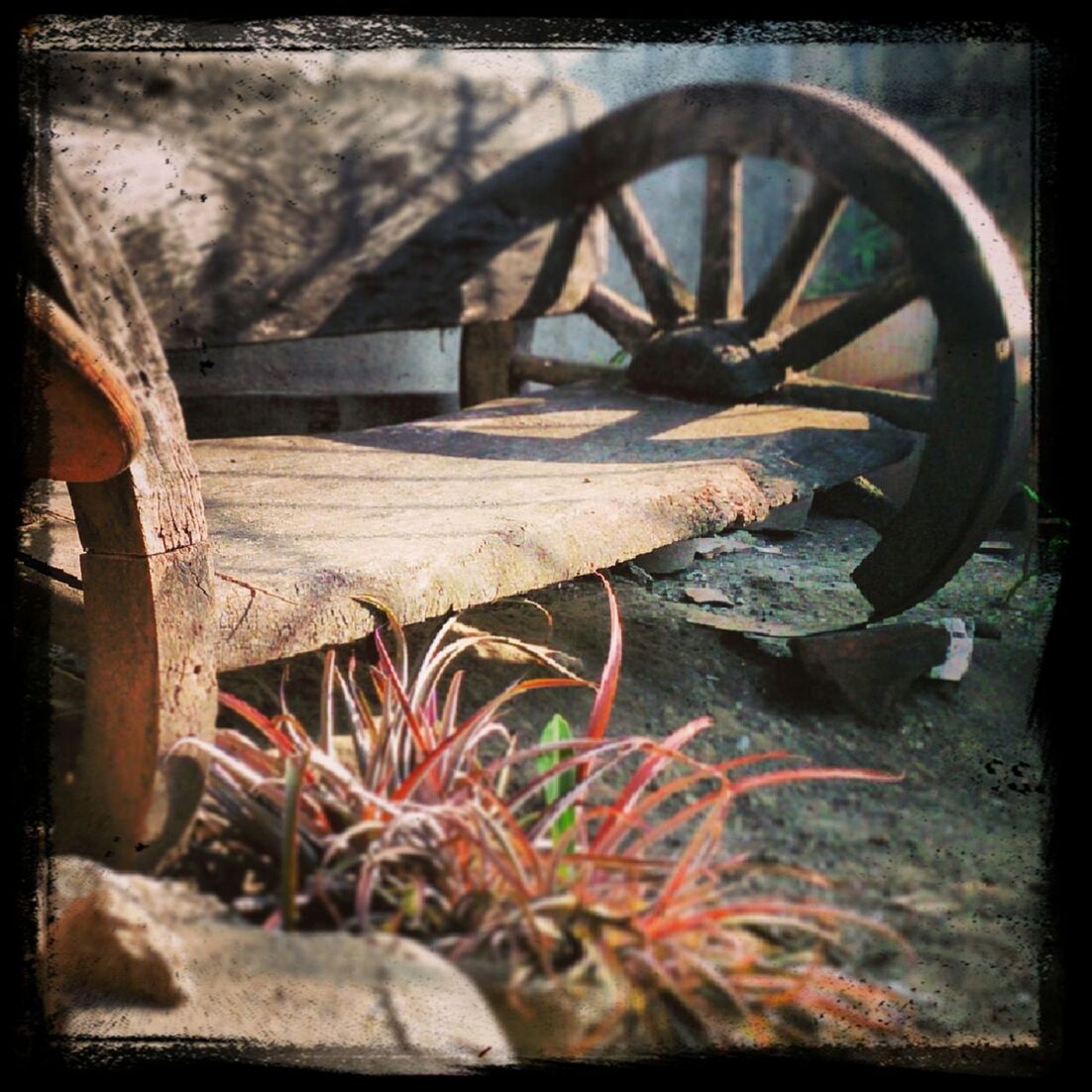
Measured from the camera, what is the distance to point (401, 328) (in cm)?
206

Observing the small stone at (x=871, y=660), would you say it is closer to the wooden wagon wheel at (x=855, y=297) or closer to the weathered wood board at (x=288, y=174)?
the wooden wagon wheel at (x=855, y=297)

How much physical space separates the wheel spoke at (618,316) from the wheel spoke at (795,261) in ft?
0.92

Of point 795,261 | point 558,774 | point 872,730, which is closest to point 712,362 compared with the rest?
point 795,261

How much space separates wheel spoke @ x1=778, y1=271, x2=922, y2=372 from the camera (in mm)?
1927

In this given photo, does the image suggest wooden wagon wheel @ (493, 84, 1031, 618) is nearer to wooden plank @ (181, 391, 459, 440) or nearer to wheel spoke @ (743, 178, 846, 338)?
wheel spoke @ (743, 178, 846, 338)

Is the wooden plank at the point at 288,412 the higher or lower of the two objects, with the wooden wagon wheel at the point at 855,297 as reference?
lower

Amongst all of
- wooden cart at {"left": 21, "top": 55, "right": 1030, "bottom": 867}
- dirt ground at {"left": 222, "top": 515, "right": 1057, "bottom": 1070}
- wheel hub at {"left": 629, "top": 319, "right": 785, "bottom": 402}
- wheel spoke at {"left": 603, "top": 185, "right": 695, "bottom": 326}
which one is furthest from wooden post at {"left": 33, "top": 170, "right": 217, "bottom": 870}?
wheel spoke at {"left": 603, "top": 185, "right": 695, "bottom": 326}

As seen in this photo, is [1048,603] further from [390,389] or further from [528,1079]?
[390,389]

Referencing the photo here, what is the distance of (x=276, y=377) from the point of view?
266 centimetres

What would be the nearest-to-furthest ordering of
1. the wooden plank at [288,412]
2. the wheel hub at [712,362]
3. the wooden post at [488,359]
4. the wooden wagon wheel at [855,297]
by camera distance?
the wooden wagon wheel at [855,297], the wheel hub at [712,362], the wooden plank at [288,412], the wooden post at [488,359]

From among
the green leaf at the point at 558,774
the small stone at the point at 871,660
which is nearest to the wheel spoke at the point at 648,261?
the small stone at the point at 871,660

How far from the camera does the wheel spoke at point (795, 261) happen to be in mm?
1996

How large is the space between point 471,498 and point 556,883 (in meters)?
0.71

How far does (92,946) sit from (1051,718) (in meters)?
0.97
